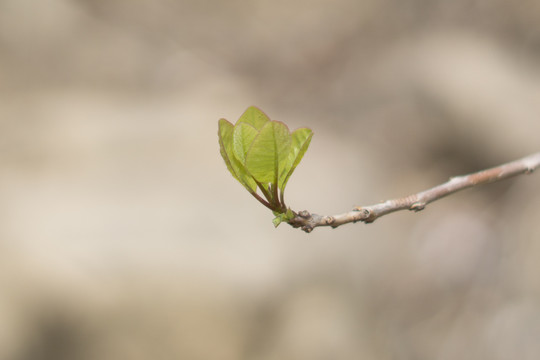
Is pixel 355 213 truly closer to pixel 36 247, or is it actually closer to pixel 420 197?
pixel 420 197

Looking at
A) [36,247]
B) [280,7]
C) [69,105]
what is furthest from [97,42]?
[36,247]

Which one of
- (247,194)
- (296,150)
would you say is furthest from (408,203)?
(247,194)

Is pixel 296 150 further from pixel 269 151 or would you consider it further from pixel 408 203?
pixel 408 203

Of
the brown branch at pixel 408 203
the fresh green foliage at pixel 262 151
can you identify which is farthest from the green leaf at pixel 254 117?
the brown branch at pixel 408 203

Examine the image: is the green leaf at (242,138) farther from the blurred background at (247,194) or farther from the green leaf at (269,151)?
the blurred background at (247,194)

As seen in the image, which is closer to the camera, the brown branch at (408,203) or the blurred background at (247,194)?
the brown branch at (408,203)

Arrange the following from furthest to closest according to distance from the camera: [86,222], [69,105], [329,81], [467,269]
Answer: [329,81]
[69,105]
[467,269]
[86,222]

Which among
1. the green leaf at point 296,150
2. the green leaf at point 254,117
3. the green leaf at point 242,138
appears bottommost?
the green leaf at point 296,150

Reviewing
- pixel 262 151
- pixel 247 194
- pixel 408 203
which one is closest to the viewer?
pixel 262 151
